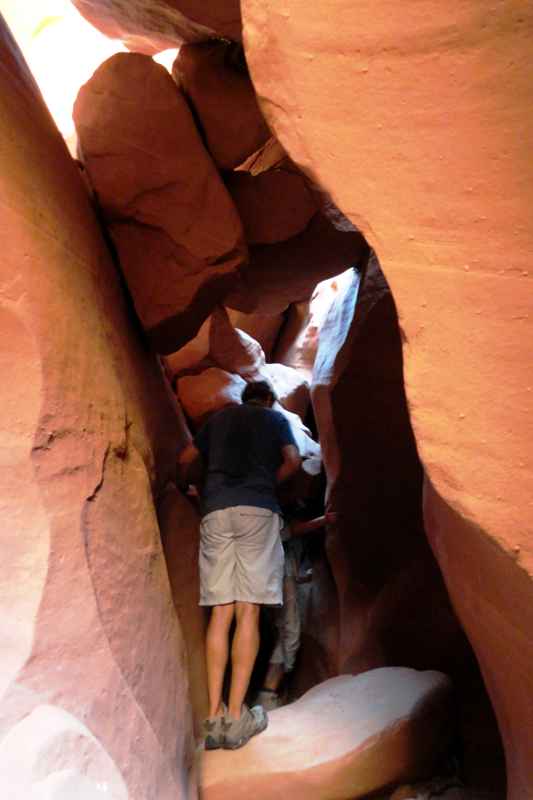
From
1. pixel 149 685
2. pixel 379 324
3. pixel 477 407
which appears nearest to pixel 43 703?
pixel 149 685

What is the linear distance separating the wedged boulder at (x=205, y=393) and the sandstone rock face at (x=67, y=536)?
6.42 ft

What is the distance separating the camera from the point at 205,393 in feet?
14.8

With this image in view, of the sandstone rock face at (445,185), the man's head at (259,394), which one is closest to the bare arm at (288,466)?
the man's head at (259,394)

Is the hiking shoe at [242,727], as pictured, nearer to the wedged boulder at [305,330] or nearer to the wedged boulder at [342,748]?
the wedged boulder at [342,748]

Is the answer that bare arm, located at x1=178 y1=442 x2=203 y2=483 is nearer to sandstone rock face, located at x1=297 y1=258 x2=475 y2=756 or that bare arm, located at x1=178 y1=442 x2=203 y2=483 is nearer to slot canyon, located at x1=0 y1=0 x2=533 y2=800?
slot canyon, located at x1=0 y1=0 x2=533 y2=800

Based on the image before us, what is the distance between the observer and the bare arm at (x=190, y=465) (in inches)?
131

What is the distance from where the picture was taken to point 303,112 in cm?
139

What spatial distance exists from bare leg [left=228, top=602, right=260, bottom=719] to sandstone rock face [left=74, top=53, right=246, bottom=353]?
1385 mm

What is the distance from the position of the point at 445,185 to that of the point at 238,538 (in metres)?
2.10

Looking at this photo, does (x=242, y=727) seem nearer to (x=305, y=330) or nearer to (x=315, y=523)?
→ (x=315, y=523)

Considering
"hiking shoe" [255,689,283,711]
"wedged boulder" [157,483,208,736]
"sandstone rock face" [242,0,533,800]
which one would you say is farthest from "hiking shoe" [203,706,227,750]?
"sandstone rock face" [242,0,533,800]

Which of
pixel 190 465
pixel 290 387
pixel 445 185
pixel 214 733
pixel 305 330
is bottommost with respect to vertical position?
pixel 214 733

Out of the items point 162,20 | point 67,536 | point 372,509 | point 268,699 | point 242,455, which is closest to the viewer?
point 67,536

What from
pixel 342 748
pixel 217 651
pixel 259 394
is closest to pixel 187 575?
pixel 217 651
